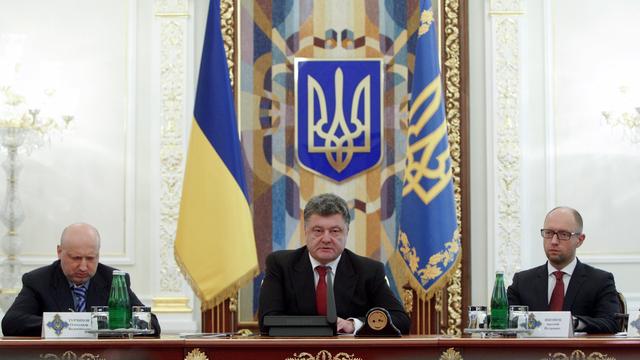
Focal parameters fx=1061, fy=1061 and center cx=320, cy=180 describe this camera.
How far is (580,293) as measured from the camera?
17.1ft

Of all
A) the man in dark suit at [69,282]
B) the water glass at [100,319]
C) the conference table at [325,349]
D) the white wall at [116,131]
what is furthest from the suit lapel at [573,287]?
the white wall at [116,131]

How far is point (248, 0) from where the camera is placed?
7770 mm

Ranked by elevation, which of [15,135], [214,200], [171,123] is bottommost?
[214,200]

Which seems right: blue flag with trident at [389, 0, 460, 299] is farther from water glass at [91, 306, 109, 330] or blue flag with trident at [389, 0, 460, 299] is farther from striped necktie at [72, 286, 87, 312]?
water glass at [91, 306, 109, 330]

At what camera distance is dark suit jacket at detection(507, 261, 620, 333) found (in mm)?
5176

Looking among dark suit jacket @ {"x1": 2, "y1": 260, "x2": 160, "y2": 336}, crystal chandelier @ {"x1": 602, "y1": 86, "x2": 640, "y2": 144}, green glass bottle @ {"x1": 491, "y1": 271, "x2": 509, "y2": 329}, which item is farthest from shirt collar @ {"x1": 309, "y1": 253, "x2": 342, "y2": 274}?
crystal chandelier @ {"x1": 602, "y1": 86, "x2": 640, "y2": 144}

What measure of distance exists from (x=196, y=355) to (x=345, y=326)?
826 mm

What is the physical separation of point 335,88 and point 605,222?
7.08 feet

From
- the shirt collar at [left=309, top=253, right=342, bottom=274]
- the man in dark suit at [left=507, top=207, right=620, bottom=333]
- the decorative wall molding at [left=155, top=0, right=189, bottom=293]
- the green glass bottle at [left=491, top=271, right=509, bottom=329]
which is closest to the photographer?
the green glass bottle at [left=491, top=271, right=509, bottom=329]

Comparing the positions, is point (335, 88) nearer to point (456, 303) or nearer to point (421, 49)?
point (421, 49)

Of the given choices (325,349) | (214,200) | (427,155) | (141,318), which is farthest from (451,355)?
(427,155)

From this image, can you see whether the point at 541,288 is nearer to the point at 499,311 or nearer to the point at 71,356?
the point at 499,311

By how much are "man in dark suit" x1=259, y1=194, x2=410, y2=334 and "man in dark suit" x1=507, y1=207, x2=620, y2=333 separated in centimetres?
74

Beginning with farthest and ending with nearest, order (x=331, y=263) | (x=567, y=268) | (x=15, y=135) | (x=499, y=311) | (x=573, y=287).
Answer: (x=15, y=135)
(x=567, y=268)
(x=573, y=287)
(x=331, y=263)
(x=499, y=311)
